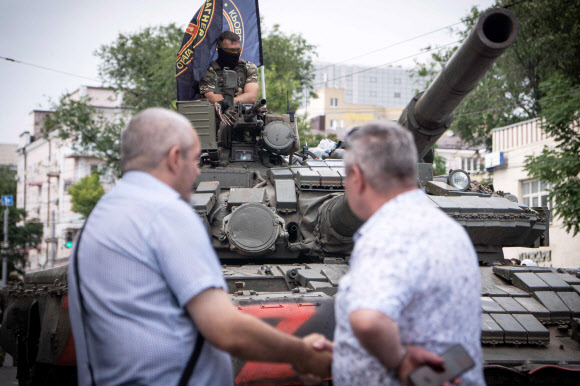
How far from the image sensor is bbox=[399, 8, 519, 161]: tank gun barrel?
4816mm

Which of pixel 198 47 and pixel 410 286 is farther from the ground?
pixel 198 47

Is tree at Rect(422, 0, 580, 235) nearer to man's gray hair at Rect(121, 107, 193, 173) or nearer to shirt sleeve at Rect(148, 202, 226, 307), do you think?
man's gray hair at Rect(121, 107, 193, 173)

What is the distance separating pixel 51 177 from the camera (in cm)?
6397

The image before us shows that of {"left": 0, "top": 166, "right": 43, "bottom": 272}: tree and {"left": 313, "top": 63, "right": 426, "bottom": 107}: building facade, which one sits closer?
{"left": 0, "top": 166, "right": 43, "bottom": 272}: tree

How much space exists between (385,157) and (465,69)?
2419mm

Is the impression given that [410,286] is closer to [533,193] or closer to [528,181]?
[533,193]

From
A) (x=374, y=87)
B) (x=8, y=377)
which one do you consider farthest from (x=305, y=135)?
(x=374, y=87)

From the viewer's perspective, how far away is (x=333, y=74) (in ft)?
327

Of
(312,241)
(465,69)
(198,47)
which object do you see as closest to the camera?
(465,69)

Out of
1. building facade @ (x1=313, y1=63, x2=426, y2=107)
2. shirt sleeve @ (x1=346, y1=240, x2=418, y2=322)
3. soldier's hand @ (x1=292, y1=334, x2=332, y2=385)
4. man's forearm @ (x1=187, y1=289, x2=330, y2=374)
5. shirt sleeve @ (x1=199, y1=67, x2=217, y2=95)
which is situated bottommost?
soldier's hand @ (x1=292, y1=334, x2=332, y2=385)

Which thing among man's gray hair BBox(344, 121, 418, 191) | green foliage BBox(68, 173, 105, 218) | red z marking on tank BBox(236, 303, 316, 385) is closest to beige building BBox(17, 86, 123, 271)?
green foliage BBox(68, 173, 105, 218)

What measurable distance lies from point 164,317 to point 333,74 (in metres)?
98.4

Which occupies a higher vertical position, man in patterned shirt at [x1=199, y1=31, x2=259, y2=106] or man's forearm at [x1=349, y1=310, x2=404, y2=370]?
man in patterned shirt at [x1=199, y1=31, x2=259, y2=106]

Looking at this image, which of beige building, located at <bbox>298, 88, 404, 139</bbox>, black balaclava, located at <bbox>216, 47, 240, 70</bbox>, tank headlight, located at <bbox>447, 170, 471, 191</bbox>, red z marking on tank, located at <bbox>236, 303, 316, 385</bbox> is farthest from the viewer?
beige building, located at <bbox>298, 88, 404, 139</bbox>
